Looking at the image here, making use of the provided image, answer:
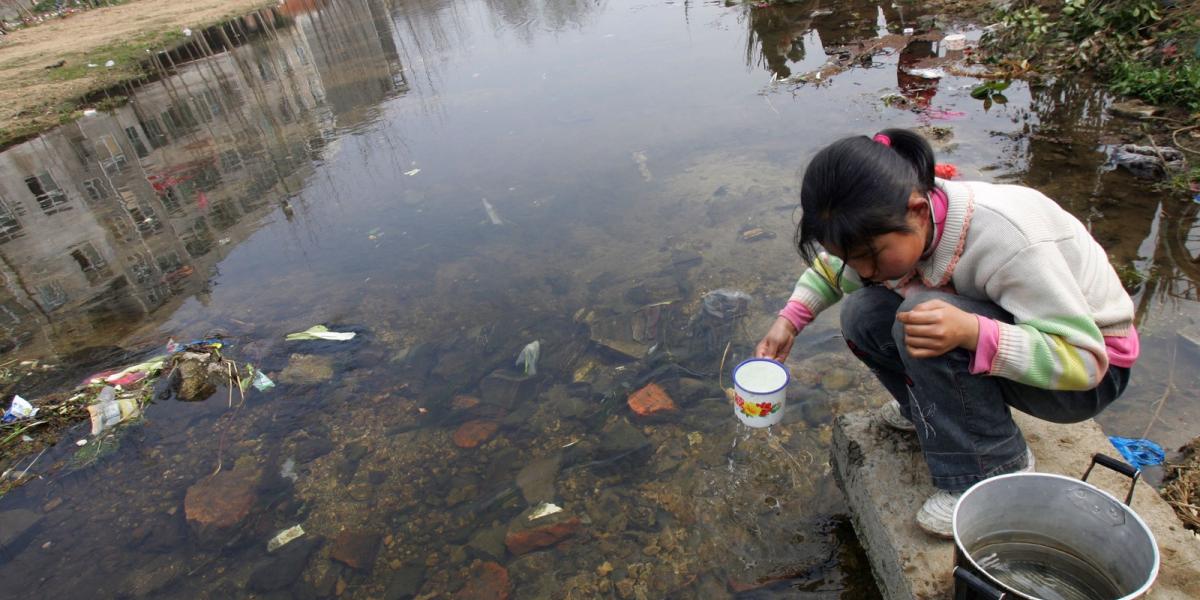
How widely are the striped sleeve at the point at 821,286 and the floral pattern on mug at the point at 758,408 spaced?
331mm

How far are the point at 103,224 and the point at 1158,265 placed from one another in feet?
27.0

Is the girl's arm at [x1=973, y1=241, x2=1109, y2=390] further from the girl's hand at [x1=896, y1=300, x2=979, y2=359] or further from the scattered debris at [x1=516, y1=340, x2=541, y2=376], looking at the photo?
the scattered debris at [x1=516, y1=340, x2=541, y2=376]

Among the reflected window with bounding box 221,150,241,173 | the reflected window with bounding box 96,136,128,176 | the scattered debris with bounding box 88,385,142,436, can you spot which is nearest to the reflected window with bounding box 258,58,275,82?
the reflected window with bounding box 96,136,128,176

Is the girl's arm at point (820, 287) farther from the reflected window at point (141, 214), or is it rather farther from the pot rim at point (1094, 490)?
the reflected window at point (141, 214)

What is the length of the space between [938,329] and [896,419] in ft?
2.42

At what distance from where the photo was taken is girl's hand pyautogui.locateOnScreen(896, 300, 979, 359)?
1326 mm

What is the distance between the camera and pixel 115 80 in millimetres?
11219

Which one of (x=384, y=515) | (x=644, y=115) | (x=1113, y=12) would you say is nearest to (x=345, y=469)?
(x=384, y=515)

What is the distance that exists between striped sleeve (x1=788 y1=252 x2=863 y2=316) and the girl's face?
1.37ft

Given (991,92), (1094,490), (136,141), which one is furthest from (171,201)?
(991,92)

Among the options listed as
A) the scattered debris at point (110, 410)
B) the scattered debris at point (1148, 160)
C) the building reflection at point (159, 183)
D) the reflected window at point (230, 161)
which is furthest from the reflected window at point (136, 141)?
the scattered debris at point (1148, 160)

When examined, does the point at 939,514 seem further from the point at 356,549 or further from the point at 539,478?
the point at 356,549

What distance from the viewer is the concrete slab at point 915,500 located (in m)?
1.49

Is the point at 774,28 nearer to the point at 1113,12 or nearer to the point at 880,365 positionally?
the point at 1113,12
